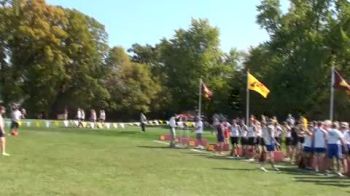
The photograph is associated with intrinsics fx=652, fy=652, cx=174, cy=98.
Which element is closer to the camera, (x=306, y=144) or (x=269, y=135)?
(x=269, y=135)

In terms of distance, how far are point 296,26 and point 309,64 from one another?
17.5 feet

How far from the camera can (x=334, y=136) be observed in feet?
76.1

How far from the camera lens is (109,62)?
93.6 m

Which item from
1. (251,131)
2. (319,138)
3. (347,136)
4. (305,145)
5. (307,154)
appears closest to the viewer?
(347,136)

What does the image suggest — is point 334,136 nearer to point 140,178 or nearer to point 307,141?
point 307,141

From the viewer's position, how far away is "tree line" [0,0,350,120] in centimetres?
6738

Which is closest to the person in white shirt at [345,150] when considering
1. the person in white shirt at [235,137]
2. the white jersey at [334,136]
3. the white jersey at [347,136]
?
the white jersey at [347,136]

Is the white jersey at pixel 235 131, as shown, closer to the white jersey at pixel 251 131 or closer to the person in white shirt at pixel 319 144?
the white jersey at pixel 251 131

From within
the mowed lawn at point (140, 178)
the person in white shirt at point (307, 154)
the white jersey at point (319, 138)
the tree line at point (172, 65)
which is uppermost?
the tree line at point (172, 65)

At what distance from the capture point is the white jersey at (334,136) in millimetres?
23094

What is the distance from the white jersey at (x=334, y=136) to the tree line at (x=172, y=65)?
1507 inches

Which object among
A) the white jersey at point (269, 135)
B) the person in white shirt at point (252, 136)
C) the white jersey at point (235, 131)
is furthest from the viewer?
the white jersey at point (235, 131)

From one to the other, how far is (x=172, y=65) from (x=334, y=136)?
2806 inches

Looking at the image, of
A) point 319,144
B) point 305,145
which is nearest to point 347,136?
point 319,144
